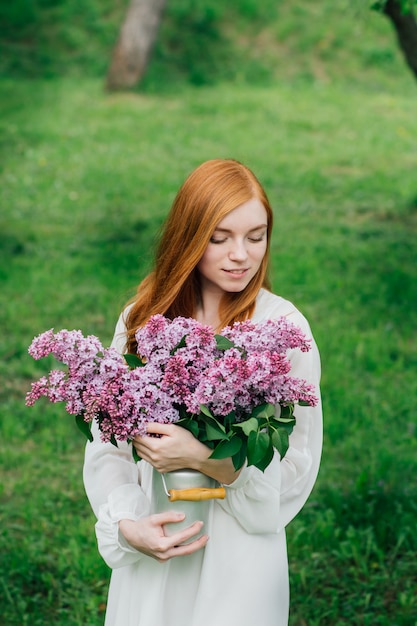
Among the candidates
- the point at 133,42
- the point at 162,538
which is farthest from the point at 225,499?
the point at 133,42

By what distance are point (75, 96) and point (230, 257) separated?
11.8 m

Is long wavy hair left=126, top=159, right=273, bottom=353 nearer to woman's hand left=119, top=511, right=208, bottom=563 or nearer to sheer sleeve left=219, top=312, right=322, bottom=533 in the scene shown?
sheer sleeve left=219, top=312, right=322, bottom=533

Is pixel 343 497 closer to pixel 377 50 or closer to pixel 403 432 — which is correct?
pixel 403 432

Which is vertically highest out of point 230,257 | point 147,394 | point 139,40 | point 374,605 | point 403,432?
point 139,40

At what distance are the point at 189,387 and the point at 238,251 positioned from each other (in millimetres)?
466

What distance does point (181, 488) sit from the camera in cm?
214

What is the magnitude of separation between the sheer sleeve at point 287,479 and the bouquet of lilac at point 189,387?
0.21 metres

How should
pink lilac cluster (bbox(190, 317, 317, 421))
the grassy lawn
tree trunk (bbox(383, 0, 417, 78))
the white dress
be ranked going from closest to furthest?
pink lilac cluster (bbox(190, 317, 317, 421))
the white dress
the grassy lawn
tree trunk (bbox(383, 0, 417, 78))

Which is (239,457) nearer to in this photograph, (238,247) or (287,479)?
(287,479)

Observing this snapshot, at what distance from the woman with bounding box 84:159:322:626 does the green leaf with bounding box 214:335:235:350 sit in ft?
1.06

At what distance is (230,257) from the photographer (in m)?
2.40

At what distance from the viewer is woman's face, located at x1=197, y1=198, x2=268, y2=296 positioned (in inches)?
94.3

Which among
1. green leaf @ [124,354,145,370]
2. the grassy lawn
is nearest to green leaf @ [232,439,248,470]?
green leaf @ [124,354,145,370]

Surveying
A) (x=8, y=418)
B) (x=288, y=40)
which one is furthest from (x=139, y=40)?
(x=8, y=418)
